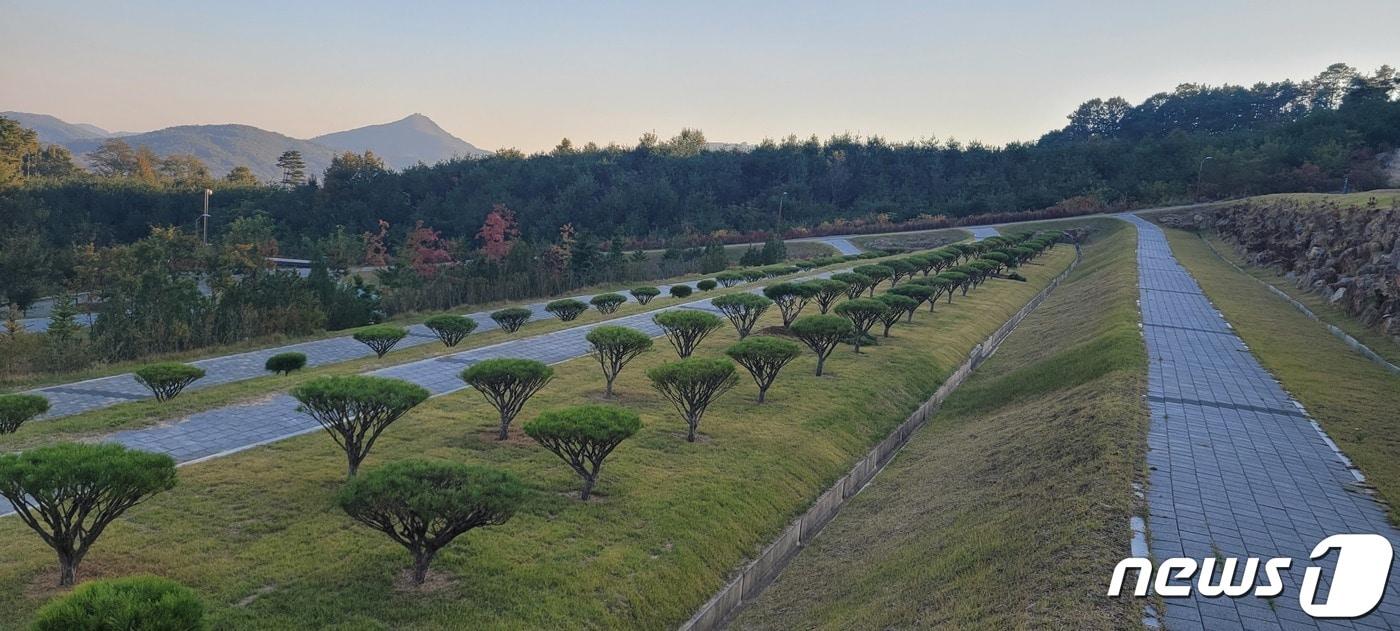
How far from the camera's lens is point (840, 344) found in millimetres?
22188

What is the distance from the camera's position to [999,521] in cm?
961

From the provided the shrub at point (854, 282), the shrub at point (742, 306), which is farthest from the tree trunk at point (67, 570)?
the shrub at point (854, 282)

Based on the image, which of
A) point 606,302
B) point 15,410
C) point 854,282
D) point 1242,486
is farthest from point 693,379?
point 854,282

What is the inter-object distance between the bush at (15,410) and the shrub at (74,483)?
4.74 metres

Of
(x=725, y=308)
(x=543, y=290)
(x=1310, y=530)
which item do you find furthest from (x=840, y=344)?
(x=543, y=290)

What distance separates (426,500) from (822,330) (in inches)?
458

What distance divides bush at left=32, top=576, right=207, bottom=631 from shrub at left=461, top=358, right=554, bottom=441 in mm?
6769

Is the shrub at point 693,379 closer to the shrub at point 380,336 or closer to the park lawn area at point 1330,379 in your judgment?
the park lawn area at point 1330,379

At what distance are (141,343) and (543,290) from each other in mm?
18404

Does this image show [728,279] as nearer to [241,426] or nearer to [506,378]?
[506,378]

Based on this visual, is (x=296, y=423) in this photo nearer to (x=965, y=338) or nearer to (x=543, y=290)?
(x=965, y=338)

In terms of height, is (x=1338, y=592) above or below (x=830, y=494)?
above

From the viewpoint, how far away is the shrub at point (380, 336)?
19109 mm

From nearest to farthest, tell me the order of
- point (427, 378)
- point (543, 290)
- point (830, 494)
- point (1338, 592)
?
point (1338, 592)
point (830, 494)
point (427, 378)
point (543, 290)
